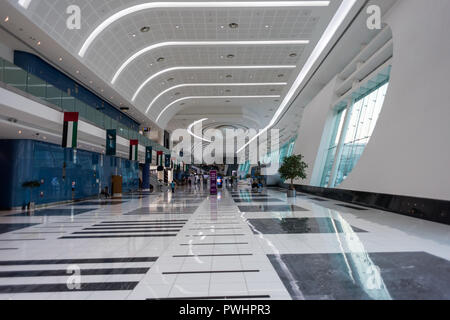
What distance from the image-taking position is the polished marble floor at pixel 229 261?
3.97 m

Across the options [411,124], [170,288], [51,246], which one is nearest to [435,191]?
[411,124]

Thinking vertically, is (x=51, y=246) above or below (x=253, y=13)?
below

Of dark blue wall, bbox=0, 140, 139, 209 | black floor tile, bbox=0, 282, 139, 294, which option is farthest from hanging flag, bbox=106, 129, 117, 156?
black floor tile, bbox=0, 282, 139, 294

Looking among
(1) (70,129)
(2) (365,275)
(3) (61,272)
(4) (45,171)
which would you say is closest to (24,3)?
(1) (70,129)

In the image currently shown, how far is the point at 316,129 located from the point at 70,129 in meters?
19.8

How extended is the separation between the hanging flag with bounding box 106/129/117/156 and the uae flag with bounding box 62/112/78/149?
15.9ft

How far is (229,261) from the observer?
17.7 ft

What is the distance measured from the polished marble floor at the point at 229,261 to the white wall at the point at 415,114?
77.6 inches

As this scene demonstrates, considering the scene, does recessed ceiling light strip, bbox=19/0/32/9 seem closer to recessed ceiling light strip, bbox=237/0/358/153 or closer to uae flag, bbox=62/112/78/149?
uae flag, bbox=62/112/78/149

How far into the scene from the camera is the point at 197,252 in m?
6.07

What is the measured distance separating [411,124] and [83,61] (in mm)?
15847

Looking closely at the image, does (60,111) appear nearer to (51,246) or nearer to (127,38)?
(127,38)

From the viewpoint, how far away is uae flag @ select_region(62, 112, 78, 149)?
12.9m

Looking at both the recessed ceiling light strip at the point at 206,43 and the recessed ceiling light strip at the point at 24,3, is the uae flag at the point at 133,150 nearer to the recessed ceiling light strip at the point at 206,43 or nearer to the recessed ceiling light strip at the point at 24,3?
the recessed ceiling light strip at the point at 206,43
